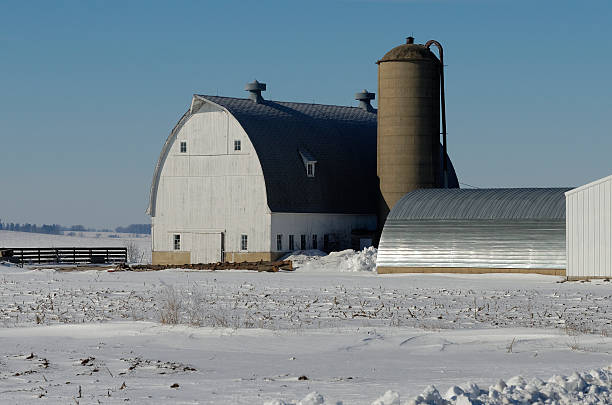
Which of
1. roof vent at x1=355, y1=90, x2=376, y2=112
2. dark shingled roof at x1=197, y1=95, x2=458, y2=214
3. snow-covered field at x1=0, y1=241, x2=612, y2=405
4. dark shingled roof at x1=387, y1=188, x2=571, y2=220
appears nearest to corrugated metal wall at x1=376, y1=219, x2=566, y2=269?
dark shingled roof at x1=387, y1=188, x2=571, y2=220

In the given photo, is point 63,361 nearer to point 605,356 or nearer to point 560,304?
point 605,356

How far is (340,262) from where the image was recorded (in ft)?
170

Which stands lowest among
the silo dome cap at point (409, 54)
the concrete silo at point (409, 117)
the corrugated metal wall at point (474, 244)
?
the corrugated metal wall at point (474, 244)

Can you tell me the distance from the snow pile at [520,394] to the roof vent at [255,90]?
50.1 m

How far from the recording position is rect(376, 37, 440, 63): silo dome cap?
192 ft

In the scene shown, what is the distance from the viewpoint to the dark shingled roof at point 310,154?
57.5 m

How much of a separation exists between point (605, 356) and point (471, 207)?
31021 millimetres

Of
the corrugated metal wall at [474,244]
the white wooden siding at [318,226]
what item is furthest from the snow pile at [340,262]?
the corrugated metal wall at [474,244]

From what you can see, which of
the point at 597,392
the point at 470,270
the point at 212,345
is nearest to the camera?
the point at 597,392

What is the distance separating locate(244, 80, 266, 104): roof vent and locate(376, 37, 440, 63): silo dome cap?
7.50 metres

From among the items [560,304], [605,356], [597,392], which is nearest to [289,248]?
[560,304]

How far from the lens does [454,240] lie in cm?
4603

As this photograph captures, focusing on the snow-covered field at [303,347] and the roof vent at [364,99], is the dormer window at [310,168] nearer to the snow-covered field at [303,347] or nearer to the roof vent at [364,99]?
the roof vent at [364,99]

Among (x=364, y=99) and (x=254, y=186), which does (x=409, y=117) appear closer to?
(x=254, y=186)
